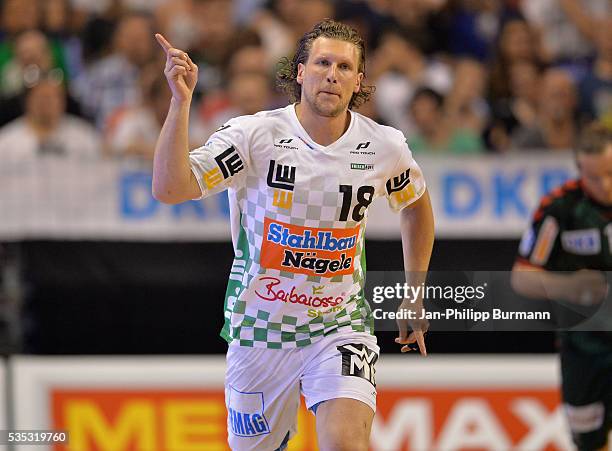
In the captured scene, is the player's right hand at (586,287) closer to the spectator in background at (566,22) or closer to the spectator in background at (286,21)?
the spectator in background at (286,21)

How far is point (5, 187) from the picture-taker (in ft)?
28.5

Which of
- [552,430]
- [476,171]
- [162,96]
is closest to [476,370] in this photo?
[552,430]

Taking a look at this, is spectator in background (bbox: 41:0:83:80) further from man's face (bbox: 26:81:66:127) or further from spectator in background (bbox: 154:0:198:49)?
man's face (bbox: 26:81:66:127)

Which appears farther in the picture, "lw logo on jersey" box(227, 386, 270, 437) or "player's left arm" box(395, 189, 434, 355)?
"player's left arm" box(395, 189, 434, 355)

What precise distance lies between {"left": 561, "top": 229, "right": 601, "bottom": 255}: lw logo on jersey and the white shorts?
7.89 ft

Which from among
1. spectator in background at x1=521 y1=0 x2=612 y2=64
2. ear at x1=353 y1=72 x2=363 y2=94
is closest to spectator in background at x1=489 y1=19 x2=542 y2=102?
spectator in background at x1=521 y1=0 x2=612 y2=64

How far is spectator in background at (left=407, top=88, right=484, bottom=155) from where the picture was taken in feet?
32.3

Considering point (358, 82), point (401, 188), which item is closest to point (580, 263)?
point (401, 188)

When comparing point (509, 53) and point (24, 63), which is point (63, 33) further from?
point (509, 53)

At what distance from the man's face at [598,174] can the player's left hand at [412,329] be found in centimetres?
218

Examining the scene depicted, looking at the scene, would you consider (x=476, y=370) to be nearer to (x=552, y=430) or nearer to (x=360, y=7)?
(x=552, y=430)

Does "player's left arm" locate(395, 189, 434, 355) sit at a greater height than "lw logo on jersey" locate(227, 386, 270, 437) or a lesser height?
greater

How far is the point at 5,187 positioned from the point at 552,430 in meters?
4.51
